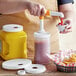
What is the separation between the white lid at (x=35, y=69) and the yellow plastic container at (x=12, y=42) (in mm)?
120

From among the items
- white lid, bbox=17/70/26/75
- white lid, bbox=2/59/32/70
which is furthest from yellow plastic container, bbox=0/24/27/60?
white lid, bbox=17/70/26/75

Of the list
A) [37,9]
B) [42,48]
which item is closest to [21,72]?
[42,48]

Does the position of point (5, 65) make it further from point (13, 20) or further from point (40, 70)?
point (13, 20)

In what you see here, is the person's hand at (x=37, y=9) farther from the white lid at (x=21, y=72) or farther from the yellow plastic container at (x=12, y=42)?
the white lid at (x=21, y=72)

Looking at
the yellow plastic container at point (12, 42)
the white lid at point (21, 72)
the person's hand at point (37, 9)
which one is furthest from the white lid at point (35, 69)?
the person's hand at point (37, 9)

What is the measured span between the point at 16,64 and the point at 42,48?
0.14m

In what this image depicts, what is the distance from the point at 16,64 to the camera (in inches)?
48.6

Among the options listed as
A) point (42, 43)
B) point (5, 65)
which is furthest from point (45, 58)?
point (5, 65)

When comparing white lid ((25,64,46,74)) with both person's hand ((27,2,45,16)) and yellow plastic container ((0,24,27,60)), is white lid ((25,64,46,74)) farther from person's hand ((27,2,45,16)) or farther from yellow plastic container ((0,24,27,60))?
person's hand ((27,2,45,16))

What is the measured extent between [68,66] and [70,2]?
1.82 ft

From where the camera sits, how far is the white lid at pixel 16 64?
1.21m

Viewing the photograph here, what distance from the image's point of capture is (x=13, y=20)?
1521mm

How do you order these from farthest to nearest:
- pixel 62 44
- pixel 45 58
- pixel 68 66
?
pixel 62 44 → pixel 45 58 → pixel 68 66

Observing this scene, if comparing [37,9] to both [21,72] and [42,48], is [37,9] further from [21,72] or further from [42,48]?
[21,72]
